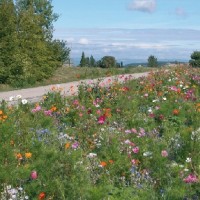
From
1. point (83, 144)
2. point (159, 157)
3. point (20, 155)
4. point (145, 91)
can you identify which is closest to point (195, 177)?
point (159, 157)

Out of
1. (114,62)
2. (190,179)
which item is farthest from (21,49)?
(114,62)

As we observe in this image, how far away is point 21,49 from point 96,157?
18521 mm

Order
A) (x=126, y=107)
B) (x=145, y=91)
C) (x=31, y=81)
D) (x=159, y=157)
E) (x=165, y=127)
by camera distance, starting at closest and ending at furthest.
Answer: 1. (x=159, y=157)
2. (x=165, y=127)
3. (x=126, y=107)
4. (x=145, y=91)
5. (x=31, y=81)

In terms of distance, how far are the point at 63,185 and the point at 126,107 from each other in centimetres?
514

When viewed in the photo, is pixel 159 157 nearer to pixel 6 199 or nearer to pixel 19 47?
pixel 6 199

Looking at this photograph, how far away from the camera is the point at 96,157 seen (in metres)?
6.00

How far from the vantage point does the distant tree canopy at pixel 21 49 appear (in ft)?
73.4

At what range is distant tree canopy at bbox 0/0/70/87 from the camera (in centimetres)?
2236

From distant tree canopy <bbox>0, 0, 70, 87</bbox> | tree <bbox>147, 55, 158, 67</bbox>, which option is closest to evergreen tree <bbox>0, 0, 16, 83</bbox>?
distant tree canopy <bbox>0, 0, 70, 87</bbox>

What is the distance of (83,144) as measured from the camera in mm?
6883

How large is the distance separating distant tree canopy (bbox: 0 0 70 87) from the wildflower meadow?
13565 mm

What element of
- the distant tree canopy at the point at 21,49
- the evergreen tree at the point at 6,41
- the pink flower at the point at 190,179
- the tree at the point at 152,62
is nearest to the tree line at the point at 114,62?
the tree at the point at 152,62

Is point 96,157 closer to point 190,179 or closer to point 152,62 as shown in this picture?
point 190,179

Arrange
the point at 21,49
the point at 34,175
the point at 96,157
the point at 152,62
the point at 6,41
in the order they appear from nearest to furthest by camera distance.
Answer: the point at 34,175
the point at 96,157
the point at 6,41
the point at 21,49
the point at 152,62
